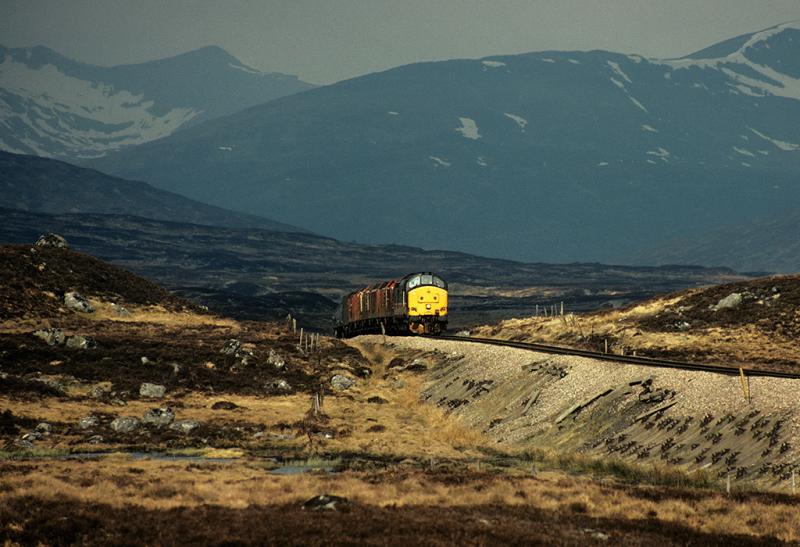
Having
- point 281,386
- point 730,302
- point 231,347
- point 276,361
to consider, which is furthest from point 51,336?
point 730,302

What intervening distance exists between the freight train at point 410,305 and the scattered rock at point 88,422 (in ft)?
107

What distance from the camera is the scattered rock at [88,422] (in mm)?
53847

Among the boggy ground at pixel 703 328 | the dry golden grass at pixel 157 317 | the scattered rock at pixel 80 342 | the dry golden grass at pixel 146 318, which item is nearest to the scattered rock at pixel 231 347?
the scattered rock at pixel 80 342

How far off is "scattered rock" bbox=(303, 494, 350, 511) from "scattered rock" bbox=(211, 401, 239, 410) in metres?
28.9

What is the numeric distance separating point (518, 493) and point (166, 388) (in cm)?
3574

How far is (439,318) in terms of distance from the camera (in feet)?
282

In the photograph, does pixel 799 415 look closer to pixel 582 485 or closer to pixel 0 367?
pixel 582 485

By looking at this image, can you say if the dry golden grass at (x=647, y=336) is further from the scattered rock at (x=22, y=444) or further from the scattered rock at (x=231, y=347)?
the scattered rock at (x=22, y=444)

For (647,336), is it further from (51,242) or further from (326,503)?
(51,242)

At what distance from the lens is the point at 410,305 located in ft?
277

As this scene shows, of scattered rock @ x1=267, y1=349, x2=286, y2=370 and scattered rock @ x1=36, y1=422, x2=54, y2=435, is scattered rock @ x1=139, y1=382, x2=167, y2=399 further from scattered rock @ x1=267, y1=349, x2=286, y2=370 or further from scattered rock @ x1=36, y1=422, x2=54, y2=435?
scattered rock @ x1=267, y1=349, x2=286, y2=370

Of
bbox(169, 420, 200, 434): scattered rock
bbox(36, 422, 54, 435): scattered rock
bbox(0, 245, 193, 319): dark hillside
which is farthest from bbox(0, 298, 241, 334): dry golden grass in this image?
bbox(36, 422, 54, 435): scattered rock

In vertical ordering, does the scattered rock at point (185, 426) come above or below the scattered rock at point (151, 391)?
below

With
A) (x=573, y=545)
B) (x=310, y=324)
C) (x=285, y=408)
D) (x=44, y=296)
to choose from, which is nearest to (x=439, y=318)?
(x=285, y=408)
